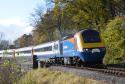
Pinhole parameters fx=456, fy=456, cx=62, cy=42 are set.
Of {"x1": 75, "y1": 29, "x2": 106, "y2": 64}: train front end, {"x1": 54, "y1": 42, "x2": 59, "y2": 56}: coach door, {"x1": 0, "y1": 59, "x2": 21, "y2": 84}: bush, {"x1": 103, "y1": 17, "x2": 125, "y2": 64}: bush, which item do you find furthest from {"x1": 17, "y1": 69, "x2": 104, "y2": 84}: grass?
{"x1": 103, "y1": 17, "x2": 125, "y2": 64}: bush

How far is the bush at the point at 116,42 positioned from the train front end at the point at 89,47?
395 centimetres

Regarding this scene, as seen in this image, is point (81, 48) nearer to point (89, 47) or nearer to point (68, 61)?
point (89, 47)

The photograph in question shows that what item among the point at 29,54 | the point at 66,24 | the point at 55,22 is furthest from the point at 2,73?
the point at 55,22

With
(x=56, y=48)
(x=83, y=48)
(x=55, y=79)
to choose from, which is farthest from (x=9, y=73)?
(x=56, y=48)

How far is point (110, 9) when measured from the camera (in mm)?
56625

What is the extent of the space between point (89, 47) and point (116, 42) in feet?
18.0

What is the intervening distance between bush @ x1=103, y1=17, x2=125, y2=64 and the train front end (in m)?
3.95

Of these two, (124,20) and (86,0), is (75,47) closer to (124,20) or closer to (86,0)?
(124,20)

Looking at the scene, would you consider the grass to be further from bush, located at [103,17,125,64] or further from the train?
bush, located at [103,17,125,64]

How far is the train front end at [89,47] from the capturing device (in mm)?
32281

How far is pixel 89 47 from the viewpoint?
107 feet

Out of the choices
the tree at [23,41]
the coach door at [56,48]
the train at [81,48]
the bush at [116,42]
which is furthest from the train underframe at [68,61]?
the tree at [23,41]

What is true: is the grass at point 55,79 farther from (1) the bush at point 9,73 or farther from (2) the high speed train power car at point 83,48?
(2) the high speed train power car at point 83,48

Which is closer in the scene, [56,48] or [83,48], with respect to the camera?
[83,48]
